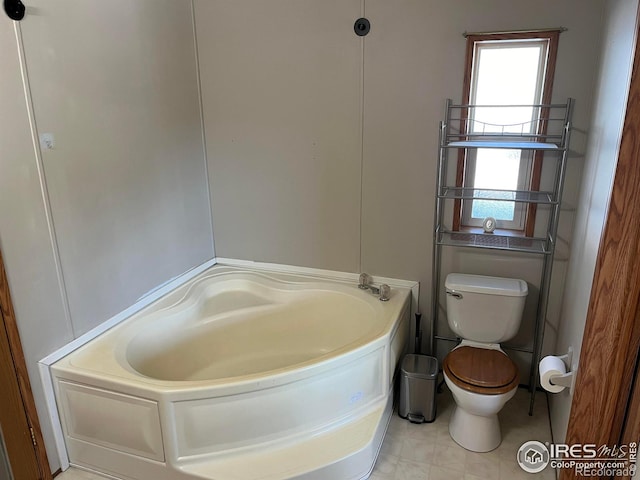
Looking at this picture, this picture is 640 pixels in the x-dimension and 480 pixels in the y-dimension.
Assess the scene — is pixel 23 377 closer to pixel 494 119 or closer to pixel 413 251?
pixel 413 251

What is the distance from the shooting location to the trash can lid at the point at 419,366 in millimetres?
2422

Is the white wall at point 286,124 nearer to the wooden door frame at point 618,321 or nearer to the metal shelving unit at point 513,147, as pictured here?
the metal shelving unit at point 513,147

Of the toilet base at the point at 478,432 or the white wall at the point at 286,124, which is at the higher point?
the white wall at the point at 286,124

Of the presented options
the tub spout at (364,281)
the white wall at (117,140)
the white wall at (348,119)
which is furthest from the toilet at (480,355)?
the white wall at (117,140)

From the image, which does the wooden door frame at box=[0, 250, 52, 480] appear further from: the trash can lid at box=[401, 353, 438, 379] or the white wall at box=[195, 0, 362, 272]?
the trash can lid at box=[401, 353, 438, 379]

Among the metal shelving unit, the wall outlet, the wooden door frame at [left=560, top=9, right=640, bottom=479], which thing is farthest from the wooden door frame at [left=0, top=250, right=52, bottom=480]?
the wooden door frame at [left=560, top=9, right=640, bottom=479]

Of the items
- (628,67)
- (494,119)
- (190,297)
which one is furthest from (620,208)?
(190,297)

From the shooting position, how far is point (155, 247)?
8.71 ft

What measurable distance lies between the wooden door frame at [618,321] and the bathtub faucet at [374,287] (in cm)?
120

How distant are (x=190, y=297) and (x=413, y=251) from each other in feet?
4.49

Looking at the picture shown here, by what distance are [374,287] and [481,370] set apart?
0.77m

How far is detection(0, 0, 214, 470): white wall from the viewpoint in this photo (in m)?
1.89

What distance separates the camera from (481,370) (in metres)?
2.26

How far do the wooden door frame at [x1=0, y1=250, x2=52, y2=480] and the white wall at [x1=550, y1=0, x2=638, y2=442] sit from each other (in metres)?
2.24
